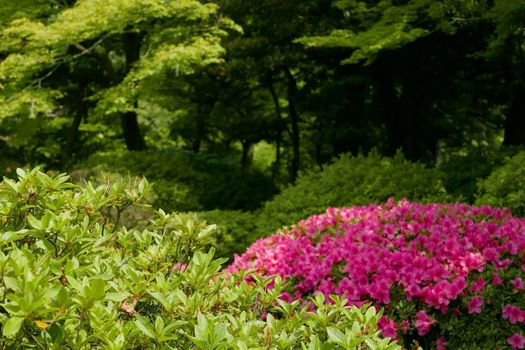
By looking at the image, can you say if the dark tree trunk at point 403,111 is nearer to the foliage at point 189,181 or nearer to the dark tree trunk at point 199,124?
the foliage at point 189,181

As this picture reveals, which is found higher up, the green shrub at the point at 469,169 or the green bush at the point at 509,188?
the green bush at the point at 509,188

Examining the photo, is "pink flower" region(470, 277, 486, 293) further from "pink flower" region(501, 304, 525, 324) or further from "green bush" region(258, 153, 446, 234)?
"green bush" region(258, 153, 446, 234)

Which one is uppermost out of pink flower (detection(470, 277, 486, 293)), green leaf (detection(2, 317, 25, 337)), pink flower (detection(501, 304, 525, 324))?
green leaf (detection(2, 317, 25, 337))

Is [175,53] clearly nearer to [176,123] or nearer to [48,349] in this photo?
[176,123]

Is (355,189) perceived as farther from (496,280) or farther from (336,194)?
(496,280)

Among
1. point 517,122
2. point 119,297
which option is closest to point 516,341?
point 119,297

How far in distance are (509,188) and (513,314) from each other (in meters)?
2.66

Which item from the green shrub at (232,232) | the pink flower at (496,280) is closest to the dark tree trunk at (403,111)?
the green shrub at (232,232)

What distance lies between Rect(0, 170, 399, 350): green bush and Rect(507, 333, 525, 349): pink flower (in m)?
1.71

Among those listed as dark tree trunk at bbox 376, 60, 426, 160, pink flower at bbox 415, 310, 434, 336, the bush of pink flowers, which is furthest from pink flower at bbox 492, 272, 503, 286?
dark tree trunk at bbox 376, 60, 426, 160

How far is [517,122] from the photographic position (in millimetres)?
11062

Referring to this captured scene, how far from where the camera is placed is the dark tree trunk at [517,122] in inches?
432

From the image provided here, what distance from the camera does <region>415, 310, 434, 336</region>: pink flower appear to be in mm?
3447

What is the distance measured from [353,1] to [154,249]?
27.0 ft
